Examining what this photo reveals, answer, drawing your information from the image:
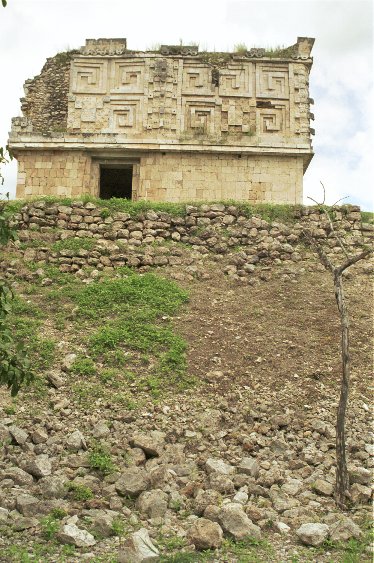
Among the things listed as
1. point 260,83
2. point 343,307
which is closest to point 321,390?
point 343,307

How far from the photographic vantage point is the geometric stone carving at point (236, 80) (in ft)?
45.1

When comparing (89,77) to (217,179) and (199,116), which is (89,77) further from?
(217,179)

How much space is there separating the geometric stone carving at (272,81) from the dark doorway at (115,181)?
139 inches

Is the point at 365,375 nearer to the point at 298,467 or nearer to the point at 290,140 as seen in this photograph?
the point at 298,467

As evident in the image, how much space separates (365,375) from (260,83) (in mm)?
8399

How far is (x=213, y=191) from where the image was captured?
1316 centimetres

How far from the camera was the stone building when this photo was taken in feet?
43.3

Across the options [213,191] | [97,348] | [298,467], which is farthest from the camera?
[213,191]

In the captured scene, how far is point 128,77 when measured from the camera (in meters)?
13.8

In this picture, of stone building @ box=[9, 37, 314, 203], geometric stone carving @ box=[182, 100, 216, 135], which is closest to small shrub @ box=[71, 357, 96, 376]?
stone building @ box=[9, 37, 314, 203]

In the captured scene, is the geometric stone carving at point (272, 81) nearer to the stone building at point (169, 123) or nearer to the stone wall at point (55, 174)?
the stone building at point (169, 123)

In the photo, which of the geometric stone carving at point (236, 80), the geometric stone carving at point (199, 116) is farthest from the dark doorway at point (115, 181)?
the geometric stone carving at point (236, 80)

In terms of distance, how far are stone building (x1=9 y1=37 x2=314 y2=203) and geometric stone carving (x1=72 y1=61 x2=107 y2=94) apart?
0.02 metres

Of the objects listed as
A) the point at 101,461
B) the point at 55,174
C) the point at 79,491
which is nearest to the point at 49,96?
the point at 55,174
